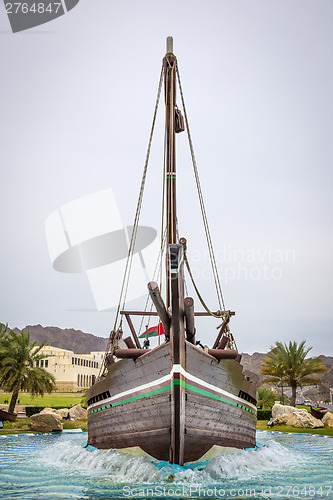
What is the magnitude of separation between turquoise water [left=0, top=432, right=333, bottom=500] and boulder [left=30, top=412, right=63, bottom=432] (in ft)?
31.8

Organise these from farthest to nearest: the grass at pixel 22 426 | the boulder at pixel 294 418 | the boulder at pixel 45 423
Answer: the boulder at pixel 294 418
the boulder at pixel 45 423
the grass at pixel 22 426

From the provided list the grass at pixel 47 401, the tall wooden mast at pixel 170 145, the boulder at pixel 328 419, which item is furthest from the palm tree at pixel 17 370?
the grass at pixel 47 401

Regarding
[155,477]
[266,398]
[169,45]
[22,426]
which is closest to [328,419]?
[266,398]

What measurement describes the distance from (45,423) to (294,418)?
48.1ft

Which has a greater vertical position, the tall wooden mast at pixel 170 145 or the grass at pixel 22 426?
the tall wooden mast at pixel 170 145

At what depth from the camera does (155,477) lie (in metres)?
9.25

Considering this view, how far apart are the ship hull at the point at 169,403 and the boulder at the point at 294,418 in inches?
580

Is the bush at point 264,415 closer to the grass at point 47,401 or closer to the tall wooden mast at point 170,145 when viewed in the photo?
the tall wooden mast at point 170,145

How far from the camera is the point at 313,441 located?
1936cm

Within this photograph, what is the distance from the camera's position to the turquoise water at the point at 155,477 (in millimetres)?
8352

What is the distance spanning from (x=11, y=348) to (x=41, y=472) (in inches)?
708

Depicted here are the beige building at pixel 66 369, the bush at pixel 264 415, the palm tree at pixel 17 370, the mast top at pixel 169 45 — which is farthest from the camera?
the beige building at pixel 66 369

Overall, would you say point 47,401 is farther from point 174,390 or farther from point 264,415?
point 174,390

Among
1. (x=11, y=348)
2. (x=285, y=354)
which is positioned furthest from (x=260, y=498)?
(x=285, y=354)
